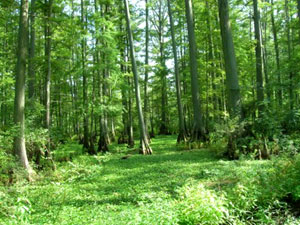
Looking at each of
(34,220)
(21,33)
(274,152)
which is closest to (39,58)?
(21,33)

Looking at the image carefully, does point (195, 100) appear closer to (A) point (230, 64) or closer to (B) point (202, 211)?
(A) point (230, 64)

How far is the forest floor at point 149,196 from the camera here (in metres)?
3.75

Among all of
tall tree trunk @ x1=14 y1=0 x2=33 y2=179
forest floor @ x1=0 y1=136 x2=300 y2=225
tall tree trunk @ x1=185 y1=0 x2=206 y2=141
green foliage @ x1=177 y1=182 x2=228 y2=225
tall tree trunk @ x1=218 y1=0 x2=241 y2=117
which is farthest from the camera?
tall tree trunk @ x1=185 y1=0 x2=206 y2=141

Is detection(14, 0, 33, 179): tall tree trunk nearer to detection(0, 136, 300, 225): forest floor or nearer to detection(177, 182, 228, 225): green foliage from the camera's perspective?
detection(0, 136, 300, 225): forest floor

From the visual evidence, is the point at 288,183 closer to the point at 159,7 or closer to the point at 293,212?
the point at 293,212

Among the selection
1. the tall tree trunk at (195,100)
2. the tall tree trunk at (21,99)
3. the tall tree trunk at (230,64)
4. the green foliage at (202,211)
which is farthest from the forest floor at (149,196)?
the tall tree trunk at (195,100)

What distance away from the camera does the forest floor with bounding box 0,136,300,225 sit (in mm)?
3752

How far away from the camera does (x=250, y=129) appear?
9.37 m

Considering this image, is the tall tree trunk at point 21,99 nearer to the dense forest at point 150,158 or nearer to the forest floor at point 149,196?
the dense forest at point 150,158

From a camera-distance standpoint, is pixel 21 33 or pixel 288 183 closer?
pixel 288 183

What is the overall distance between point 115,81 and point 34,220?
8604mm

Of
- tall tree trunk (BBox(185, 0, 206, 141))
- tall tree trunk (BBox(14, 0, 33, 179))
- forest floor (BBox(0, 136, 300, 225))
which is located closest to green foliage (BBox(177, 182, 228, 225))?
forest floor (BBox(0, 136, 300, 225))

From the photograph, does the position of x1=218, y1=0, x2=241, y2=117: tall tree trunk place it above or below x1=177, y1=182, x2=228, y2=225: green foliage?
above

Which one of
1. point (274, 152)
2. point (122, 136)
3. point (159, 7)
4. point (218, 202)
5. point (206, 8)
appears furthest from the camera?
point (159, 7)
